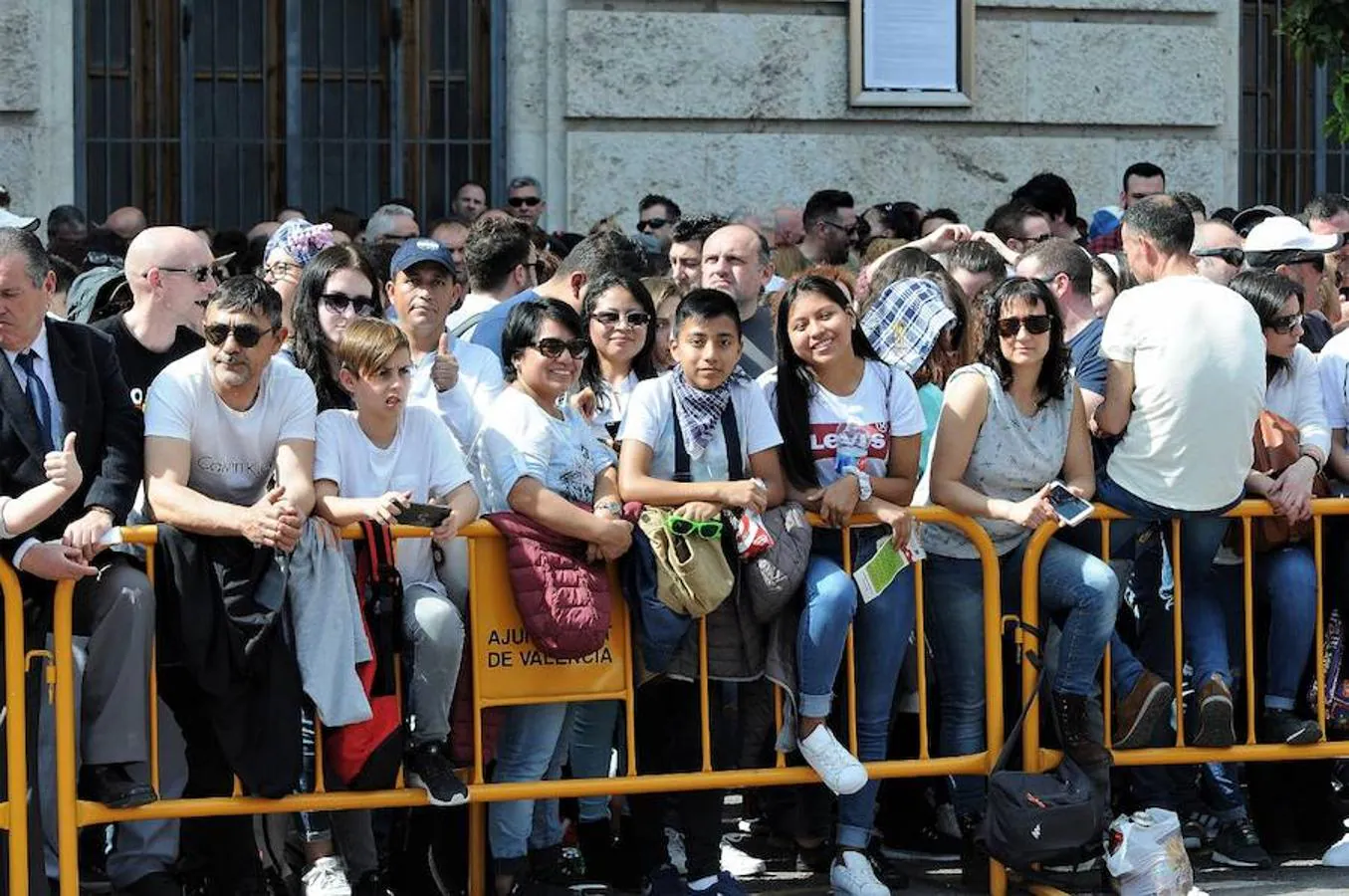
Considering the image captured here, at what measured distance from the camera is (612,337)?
8.37 meters

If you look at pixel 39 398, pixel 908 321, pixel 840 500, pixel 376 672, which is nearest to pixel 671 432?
pixel 840 500

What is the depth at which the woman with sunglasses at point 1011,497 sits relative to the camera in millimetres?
7961

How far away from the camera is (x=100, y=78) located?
1320cm

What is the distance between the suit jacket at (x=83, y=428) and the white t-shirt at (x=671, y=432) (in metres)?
1.49

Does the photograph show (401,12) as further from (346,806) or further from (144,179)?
(346,806)

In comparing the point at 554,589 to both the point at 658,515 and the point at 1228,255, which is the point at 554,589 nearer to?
the point at 658,515

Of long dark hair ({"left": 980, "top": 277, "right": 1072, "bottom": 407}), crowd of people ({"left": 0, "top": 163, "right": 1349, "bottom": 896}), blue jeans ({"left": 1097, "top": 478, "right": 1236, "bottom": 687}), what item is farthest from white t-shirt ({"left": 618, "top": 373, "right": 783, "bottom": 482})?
blue jeans ({"left": 1097, "top": 478, "right": 1236, "bottom": 687})

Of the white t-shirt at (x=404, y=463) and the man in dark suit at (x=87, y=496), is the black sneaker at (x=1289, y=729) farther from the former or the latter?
the man in dark suit at (x=87, y=496)

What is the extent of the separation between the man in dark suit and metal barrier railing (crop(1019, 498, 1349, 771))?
8.92 ft

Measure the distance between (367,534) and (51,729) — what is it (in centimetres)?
103

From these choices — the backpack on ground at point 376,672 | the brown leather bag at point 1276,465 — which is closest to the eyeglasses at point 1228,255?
the brown leather bag at point 1276,465

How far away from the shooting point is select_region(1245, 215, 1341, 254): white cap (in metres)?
9.57

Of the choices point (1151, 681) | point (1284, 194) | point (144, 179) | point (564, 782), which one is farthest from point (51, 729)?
point (1284, 194)

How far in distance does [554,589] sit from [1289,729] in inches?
98.6
